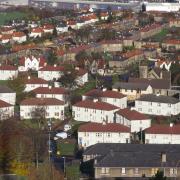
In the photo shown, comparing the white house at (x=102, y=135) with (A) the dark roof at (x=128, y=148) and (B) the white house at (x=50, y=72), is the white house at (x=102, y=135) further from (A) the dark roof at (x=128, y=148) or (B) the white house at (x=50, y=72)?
(B) the white house at (x=50, y=72)

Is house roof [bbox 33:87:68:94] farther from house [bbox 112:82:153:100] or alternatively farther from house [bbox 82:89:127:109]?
house [bbox 112:82:153:100]

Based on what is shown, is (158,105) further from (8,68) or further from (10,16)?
(10,16)

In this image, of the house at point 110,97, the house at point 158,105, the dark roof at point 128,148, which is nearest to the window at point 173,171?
the dark roof at point 128,148

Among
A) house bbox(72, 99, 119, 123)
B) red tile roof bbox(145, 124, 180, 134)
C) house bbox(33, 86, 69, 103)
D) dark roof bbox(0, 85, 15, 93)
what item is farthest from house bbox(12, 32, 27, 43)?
red tile roof bbox(145, 124, 180, 134)

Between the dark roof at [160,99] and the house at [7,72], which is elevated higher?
the dark roof at [160,99]

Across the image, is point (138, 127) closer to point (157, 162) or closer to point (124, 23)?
point (157, 162)

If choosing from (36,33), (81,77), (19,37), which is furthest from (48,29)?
(81,77)
